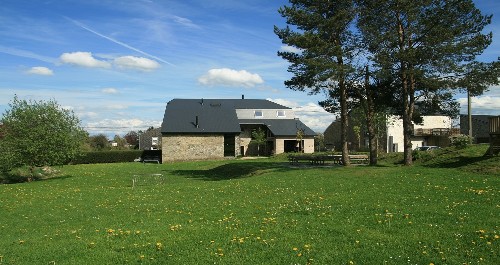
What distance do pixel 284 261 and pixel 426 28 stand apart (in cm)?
2126

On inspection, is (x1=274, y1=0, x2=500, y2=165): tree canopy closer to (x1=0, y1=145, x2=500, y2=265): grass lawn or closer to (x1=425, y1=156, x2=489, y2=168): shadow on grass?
(x1=425, y1=156, x2=489, y2=168): shadow on grass

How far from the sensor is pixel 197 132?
56406mm

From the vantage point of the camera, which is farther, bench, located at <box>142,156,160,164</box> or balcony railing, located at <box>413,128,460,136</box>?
balcony railing, located at <box>413,128,460,136</box>

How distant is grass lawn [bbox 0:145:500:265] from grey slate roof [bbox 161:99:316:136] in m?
40.5

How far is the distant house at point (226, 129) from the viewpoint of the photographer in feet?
184

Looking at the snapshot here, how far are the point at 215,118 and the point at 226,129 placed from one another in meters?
3.74

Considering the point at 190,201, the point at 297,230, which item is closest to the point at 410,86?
the point at 190,201

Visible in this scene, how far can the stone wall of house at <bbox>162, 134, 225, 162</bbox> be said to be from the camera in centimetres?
5562

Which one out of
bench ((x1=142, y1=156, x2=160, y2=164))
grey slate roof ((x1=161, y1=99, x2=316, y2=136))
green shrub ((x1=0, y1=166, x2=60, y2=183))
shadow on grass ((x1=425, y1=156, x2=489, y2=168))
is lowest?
green shrub ((x1=0, y1=166, x2=60, y2=183))

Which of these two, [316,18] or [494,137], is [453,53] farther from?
[316,18]

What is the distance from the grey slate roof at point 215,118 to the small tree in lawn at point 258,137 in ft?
5.59

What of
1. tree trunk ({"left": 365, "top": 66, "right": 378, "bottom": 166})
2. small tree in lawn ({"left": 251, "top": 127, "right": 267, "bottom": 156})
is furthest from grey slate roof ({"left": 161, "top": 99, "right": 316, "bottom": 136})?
tree trunk ({"left": 365, "top": 66, "right": 378, "bottom": 166})

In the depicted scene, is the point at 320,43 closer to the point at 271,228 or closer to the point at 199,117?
the point at 271,228

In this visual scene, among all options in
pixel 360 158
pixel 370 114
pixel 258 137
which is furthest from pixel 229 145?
pixel 370 114
